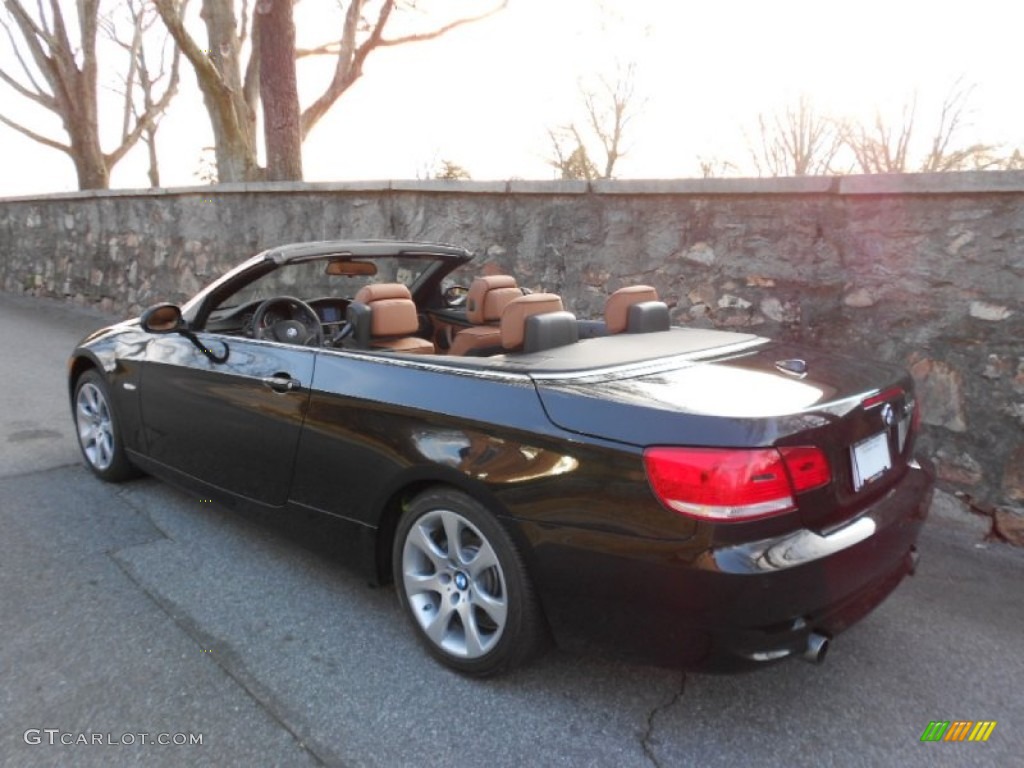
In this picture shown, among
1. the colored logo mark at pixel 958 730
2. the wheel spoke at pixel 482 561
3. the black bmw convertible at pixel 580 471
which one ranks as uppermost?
the black bmw convertible at pixel 580 471

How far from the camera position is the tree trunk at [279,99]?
1002 cm

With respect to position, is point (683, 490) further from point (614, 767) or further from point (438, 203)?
point (438, 203)

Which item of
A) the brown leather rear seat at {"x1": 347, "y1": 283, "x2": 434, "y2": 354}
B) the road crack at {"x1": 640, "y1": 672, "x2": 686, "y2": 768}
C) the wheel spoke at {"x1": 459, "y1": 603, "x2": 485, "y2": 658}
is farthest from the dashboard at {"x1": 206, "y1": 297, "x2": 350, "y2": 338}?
the road crack at {"x1": 640, "y1": 672, "x2": 686, "y2": 768}

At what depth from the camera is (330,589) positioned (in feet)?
10.1

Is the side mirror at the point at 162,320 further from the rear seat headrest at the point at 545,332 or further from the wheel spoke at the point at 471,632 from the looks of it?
the wheel spoke at the point at 471,632

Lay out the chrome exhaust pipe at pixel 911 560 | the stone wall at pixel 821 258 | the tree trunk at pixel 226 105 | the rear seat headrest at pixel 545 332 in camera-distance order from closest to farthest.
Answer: the chrome exhaust pipe at pixel 911 560, the rear seat headrest at pixel 545 332, the stone wall at pixel 821 258, the tree trunk at pixel 226 105

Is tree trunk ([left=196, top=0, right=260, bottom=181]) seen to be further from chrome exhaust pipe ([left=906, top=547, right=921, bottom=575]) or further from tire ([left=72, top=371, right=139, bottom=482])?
chrome exhaust pipe ([left=906, top=547, right=921, bottom=575])

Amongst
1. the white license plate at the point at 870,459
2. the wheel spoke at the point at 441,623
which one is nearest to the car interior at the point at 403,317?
the wheel spoke at the point at 441,623

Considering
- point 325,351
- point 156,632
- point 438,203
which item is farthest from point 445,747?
point 438,203

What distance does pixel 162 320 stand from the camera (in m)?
3.68

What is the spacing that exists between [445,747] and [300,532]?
1179 mm

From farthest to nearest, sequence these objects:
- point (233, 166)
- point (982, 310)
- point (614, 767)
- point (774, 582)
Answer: point (233, 166) < point (982, 310) < point (614, 767) < point (774, 582)

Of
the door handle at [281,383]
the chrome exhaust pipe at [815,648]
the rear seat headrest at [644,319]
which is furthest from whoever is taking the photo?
the rear seat headrest at [644,319]

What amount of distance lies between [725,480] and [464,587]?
99 cm
